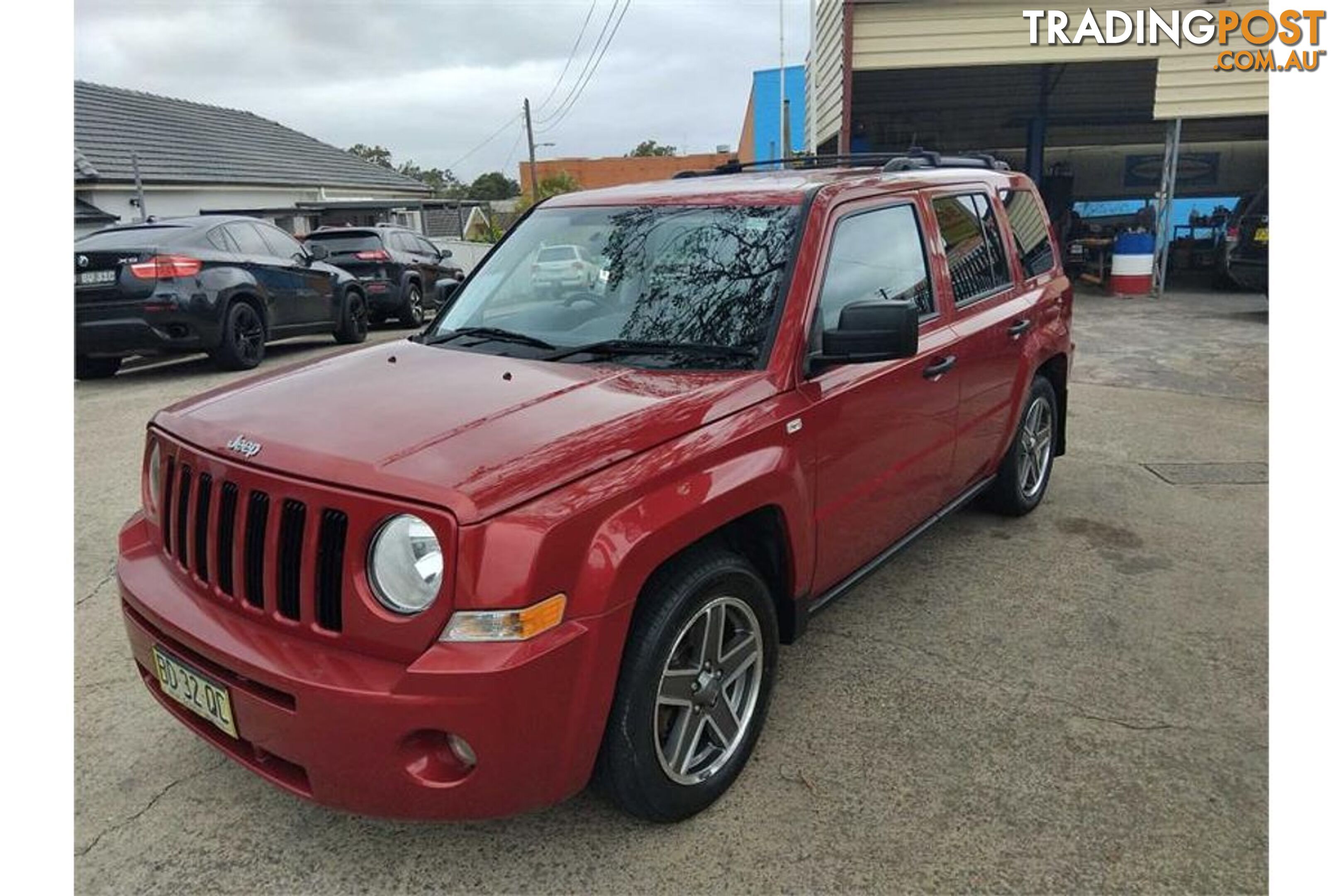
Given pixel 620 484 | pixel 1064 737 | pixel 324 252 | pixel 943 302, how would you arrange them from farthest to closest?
1. pixel 324 252
2. pixel 943 302
3. pixel 1064 737
4. pixel 620 484

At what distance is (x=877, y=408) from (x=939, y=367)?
1.82ft

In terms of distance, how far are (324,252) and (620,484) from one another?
1245 cm

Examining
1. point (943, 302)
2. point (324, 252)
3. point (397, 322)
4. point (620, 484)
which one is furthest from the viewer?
point (397, 322)

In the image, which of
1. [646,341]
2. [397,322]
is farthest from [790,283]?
[397,322]

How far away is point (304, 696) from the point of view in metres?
2.08

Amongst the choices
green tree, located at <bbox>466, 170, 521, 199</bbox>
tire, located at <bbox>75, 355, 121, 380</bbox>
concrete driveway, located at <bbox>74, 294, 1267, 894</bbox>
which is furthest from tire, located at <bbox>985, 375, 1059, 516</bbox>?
green tree, located at <bbox>466, 170, 521, 199</bbox>

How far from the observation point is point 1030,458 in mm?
5035

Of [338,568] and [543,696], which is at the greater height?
[338,568]

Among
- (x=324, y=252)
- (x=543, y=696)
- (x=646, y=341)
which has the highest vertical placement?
(x=324, y=252)

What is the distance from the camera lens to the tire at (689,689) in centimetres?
234

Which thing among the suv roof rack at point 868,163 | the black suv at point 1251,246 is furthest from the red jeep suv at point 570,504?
the black suv at point 1251,246

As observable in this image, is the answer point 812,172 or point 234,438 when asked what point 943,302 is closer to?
point 812,172

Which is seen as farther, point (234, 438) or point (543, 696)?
point (234, 438)

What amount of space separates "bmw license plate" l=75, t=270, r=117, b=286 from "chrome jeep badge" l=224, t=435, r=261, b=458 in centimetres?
754
